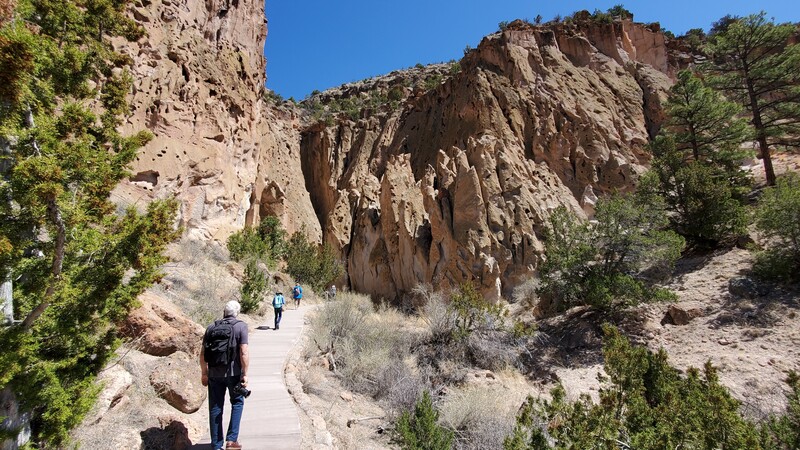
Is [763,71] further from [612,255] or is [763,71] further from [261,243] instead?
[261,243]

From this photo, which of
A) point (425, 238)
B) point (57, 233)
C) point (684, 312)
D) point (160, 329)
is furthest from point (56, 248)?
point (425, 238)

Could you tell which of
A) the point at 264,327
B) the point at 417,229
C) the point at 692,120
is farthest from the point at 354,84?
the point at 264,327

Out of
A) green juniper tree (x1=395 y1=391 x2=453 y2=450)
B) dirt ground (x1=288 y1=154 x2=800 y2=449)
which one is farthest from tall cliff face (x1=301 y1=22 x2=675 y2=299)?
green juniper tree (x1=395 y1=391 x2=453 y2=450)

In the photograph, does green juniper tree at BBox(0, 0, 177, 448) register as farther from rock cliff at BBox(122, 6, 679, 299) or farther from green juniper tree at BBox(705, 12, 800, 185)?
green juniper tree at BBox(705, 12, 800, 185)

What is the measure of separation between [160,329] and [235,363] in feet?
6.66

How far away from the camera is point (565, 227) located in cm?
1389

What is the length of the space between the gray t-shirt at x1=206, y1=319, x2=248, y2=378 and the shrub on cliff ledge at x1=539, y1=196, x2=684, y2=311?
1080cm

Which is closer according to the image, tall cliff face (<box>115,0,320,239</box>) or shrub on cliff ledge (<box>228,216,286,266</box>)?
tall cliff face (<box>115,0,320,239</box>)

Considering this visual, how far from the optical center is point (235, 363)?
411 cm

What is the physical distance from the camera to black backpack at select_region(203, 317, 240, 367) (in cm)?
402

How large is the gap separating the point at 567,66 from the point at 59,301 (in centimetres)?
3072

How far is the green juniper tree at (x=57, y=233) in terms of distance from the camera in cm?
286

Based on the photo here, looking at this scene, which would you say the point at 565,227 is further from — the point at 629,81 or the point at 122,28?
the point at 629,81

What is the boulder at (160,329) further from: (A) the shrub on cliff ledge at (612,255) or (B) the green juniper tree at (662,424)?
(A) the shrub on cliff ledge at (612,255)
